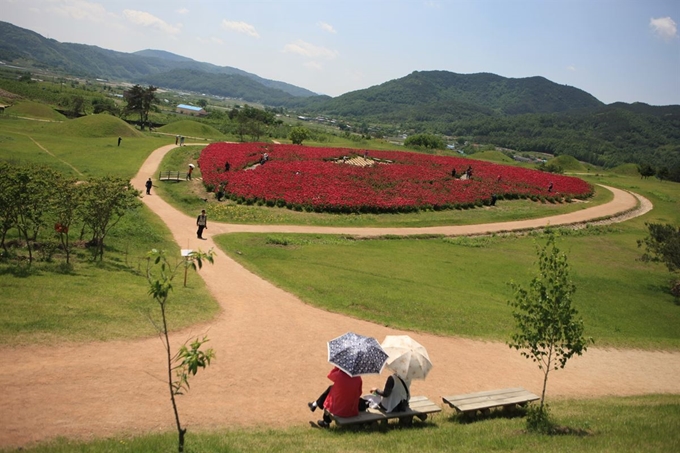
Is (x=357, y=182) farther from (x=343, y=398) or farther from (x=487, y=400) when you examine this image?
(x=343, y=398)

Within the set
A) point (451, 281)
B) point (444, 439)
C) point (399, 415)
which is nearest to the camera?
point (444, 439)

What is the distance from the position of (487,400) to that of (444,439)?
2.71 metres

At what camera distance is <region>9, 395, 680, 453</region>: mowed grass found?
864 cm

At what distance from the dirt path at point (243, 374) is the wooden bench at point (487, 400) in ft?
3.81

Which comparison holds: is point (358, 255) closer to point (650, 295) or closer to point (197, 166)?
point (650, 295)

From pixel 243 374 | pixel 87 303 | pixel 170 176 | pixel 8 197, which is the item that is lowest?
pixel 243 374

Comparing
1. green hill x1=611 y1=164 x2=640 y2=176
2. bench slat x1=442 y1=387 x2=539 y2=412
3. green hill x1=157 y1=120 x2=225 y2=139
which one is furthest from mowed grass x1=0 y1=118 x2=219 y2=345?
green hill x1=611 y1=164 x2=640 y2=176

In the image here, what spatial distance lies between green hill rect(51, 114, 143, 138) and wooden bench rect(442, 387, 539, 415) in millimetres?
63645

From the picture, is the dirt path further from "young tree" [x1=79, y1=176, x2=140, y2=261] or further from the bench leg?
"young tree" [x1=79, y1=176, x2=140, y2=261]

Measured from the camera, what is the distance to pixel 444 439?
9.95 metres

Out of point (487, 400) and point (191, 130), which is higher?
point (191, 130)

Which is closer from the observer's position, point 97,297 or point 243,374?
point 243,374

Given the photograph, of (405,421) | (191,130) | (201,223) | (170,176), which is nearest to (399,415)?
(405,421)

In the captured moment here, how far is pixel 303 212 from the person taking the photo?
3650 centimetres
